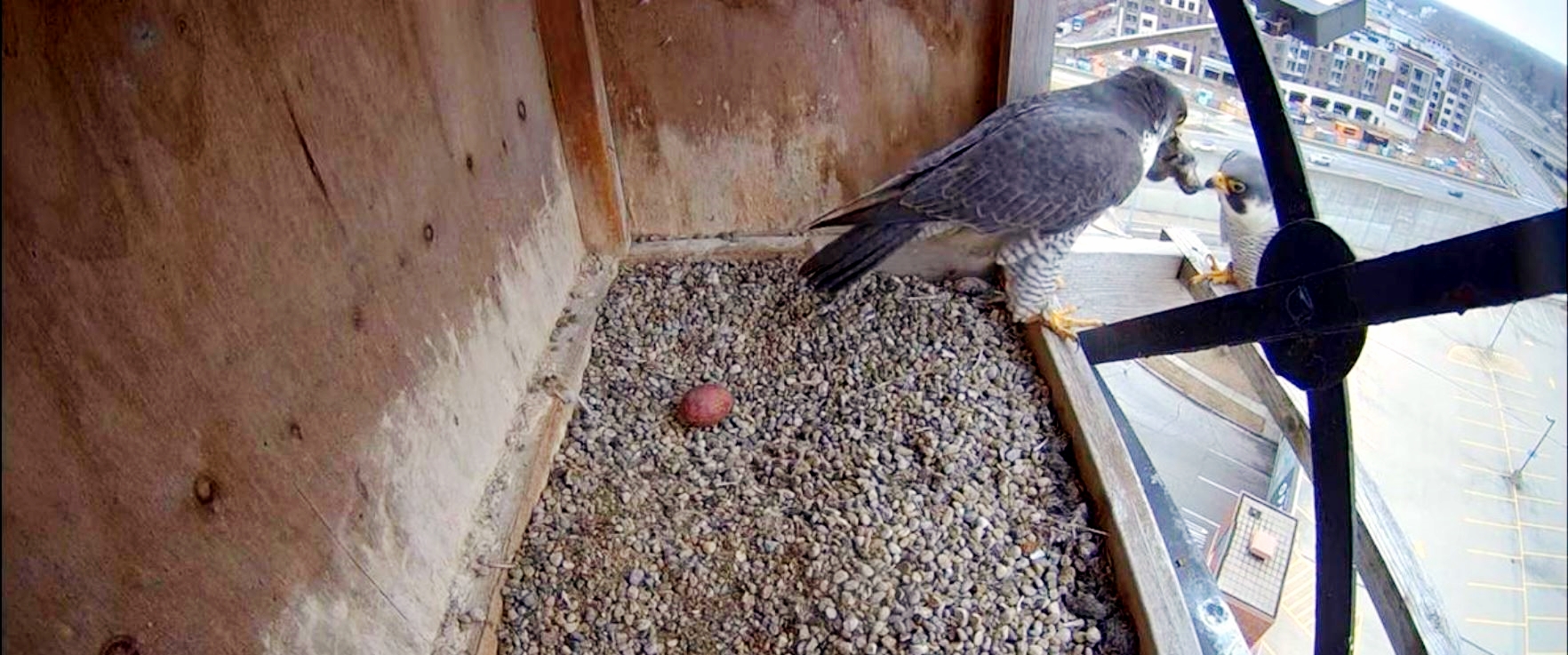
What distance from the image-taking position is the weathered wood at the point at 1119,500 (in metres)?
1.45

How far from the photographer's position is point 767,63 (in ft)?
7.07

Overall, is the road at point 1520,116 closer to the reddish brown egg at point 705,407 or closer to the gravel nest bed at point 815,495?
the gravel nest bed at point 815,495

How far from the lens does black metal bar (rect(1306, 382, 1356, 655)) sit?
3.88 ft

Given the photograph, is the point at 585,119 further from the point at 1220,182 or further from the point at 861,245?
the point at 1220,182

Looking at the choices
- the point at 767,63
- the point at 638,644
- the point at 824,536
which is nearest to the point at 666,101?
the point at 767,63

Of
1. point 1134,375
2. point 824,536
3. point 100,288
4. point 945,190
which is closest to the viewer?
point 100,288

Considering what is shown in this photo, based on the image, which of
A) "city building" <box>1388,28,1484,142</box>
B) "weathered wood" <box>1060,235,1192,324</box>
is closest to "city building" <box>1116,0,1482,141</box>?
"city building" <box>1388,28,1484,142</box>

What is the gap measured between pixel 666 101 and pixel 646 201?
29cm

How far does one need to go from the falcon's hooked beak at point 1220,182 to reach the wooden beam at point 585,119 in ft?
4.94

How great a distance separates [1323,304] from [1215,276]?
1.36 metres

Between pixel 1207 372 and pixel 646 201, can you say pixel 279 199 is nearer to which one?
pixel 646 201

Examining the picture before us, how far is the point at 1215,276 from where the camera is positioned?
7.57 ft

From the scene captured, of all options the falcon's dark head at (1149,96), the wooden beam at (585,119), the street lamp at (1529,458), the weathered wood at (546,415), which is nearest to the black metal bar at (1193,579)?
the street lamp at (1529,458)

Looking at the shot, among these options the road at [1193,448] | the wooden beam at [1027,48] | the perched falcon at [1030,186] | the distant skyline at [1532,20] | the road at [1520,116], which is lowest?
the road at [1193,448]
